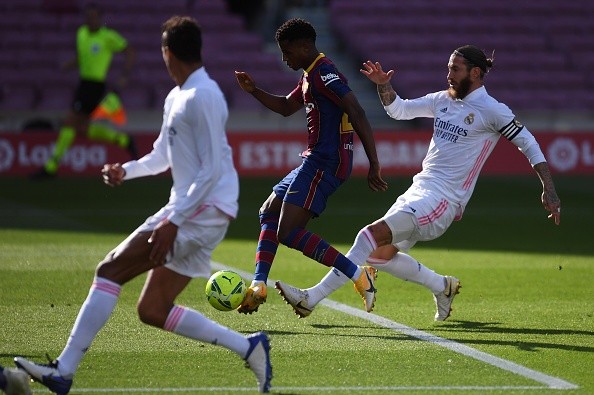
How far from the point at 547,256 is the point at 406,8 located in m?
17.0

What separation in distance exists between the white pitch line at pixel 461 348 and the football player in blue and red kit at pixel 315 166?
→ 0.29 meters

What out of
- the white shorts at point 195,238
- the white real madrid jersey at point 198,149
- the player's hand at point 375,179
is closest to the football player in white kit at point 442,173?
the player's hand at point 375,179

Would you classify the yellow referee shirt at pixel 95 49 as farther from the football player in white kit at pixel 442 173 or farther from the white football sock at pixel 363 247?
the white football sock at pixel 363 247

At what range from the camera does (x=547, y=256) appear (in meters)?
13.0

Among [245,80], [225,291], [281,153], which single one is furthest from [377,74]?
[281,153]

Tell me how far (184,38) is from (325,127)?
2.65m

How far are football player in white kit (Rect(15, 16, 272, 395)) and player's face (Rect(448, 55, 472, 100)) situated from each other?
2.90 m

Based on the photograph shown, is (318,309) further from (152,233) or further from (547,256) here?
(547,256)

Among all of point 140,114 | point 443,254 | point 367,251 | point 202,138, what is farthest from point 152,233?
point 140,114

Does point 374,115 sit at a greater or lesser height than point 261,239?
lesser

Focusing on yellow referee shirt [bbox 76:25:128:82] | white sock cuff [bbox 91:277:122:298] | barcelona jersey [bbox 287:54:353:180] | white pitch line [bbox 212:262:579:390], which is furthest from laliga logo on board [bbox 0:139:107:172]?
white sock cuff [bbox 91:277:122:298]

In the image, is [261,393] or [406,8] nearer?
[261,393]

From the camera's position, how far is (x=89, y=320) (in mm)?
6246

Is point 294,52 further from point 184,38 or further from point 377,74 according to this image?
point 184,38
